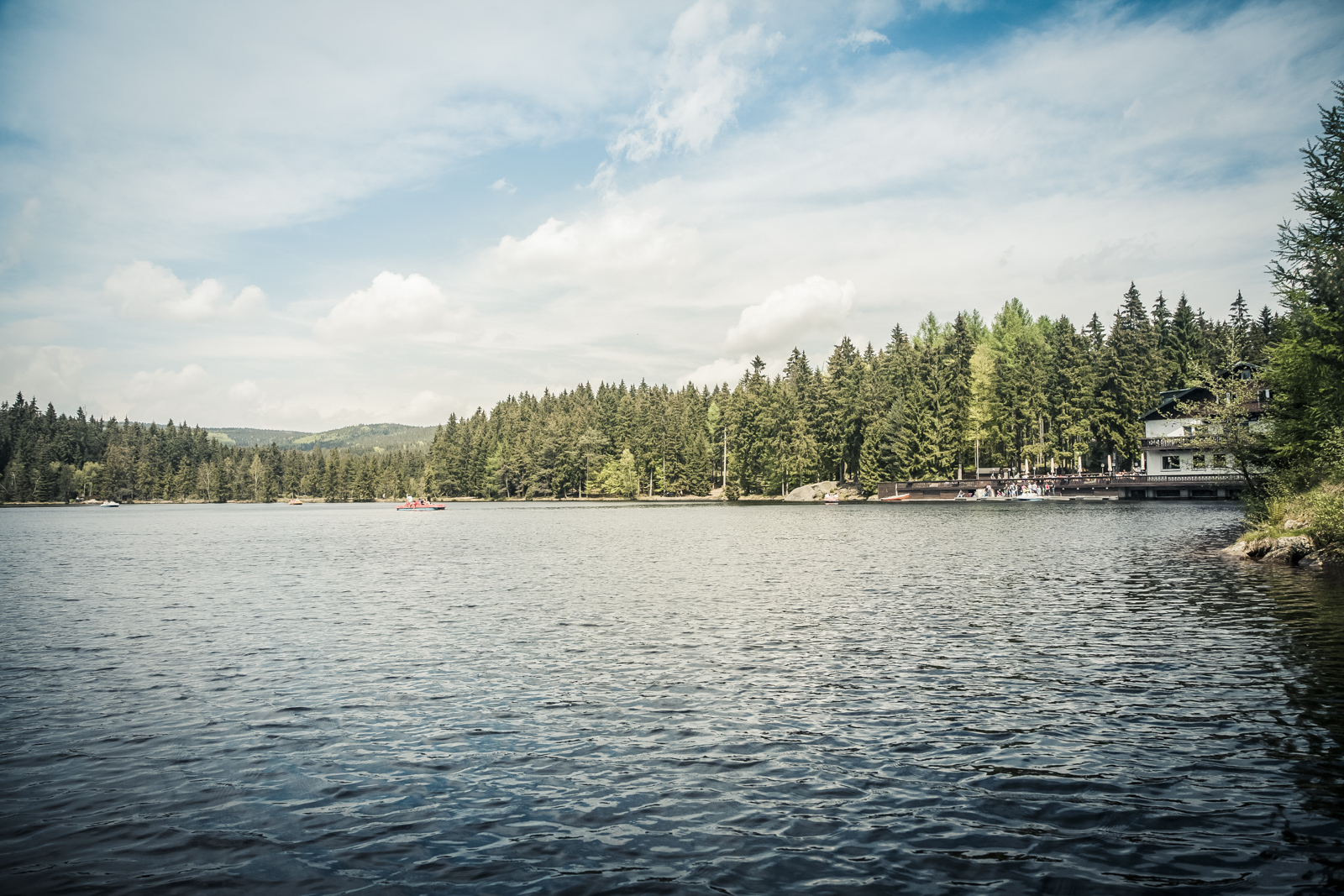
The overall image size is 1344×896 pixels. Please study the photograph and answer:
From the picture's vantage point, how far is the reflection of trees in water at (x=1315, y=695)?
34.7 feet

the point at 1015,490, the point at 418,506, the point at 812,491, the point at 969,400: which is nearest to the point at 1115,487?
the point at 1015,490

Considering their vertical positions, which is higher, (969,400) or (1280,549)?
(969,400)

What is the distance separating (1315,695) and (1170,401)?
106 metres

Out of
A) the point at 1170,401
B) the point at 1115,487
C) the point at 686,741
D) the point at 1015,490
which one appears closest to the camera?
the point at 686,741

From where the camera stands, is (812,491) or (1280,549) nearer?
(1280,549)

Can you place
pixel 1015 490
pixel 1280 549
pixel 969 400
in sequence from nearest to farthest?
pixel 1280 549 < pixel 1015 490 < pixel 969 400

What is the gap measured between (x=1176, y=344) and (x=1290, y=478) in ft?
304

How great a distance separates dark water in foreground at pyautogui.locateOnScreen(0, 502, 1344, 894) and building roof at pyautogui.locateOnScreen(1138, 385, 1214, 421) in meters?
83.5

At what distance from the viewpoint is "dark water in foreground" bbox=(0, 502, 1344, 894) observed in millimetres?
8656

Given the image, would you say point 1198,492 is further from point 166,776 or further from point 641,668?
point 166,776

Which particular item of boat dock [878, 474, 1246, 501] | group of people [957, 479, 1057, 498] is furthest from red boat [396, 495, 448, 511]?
group of people [957, 479, 1057, 498]

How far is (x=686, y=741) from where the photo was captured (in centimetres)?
1275

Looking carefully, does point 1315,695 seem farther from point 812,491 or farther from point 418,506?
point 418,506

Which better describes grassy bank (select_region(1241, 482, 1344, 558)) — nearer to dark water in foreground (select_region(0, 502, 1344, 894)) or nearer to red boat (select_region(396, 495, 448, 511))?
dark water in foreground (select_region(0, 502, 1344, 894))
